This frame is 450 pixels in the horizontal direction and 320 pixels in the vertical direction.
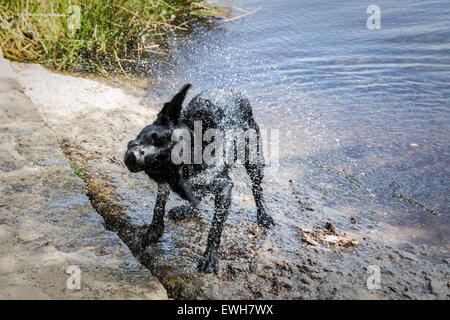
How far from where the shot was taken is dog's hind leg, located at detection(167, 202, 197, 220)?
11.8 feet

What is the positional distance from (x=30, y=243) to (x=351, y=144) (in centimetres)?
407

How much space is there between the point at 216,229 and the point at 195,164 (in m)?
0.53

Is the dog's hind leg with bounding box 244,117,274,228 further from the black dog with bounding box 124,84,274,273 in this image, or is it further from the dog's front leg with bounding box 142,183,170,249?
the dog's front leg with bounding box 142,183,170,249

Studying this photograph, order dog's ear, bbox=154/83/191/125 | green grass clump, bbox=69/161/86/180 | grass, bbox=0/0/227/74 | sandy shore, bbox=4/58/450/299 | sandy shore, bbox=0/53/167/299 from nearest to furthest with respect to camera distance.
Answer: sandy shore, bbox=0/53/167/299
dog's ear, bbox=154/83/191/125
sandy shore, bbox=4/58/450/299
green grass clump, bbox=69/161/86/180
grass, bbox=0/0/227/74

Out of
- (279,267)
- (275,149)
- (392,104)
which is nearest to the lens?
(279,267)

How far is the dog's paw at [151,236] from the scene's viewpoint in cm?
315

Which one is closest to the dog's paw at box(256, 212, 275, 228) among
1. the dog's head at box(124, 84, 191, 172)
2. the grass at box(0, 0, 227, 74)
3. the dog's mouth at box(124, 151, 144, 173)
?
the dog's head at box(124, 84, 191, 172)

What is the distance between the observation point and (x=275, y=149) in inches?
203

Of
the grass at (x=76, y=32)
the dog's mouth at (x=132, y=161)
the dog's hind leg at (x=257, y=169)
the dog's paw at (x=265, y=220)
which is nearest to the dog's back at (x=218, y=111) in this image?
the dog's hind leg at (x=257, y=169)

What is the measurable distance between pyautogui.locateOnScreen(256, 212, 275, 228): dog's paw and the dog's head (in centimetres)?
134

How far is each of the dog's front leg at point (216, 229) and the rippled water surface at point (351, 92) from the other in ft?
4.55

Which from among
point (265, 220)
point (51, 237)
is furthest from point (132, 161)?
point (265, 220)

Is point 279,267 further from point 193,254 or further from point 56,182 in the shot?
point 56,182
